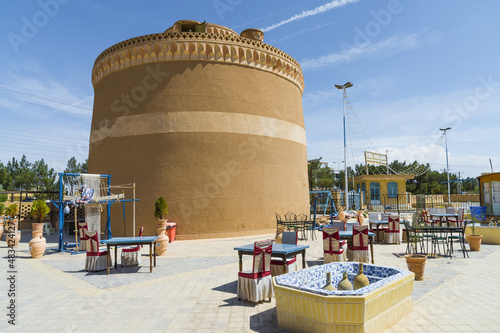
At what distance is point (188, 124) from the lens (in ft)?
50.0

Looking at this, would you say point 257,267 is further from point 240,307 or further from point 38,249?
point 38,249

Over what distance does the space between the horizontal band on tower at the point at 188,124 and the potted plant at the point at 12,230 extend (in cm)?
557

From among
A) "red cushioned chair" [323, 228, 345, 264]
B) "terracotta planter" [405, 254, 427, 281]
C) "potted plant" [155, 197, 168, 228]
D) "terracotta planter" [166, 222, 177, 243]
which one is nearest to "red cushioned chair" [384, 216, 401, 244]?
"red cushioned chair" [323, 228, 345, 264]

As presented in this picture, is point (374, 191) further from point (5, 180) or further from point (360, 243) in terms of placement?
point (5, 180)

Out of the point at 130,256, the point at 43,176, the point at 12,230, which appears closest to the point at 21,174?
the point at 43,176

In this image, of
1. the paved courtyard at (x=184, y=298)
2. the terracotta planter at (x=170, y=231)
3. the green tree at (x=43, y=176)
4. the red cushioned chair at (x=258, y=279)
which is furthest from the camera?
the green tree at (x=43, y=176)

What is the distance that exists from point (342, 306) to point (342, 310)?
0.05 m

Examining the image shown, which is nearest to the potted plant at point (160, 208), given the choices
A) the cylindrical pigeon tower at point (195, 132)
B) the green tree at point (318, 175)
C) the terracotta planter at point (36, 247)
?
the cylindrical pigeon tower at point (195, 132)

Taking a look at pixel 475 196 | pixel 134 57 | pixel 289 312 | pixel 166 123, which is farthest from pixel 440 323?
pixel 475 196

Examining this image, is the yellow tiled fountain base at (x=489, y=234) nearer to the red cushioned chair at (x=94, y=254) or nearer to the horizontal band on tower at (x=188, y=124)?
the horizontal band on tower at (x=188, y=124)

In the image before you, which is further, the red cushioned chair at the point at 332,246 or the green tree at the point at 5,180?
the green tree at the point at 5,180

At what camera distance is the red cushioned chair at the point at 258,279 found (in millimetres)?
5719

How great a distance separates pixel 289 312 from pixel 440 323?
226cm

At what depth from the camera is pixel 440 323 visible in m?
4.77
